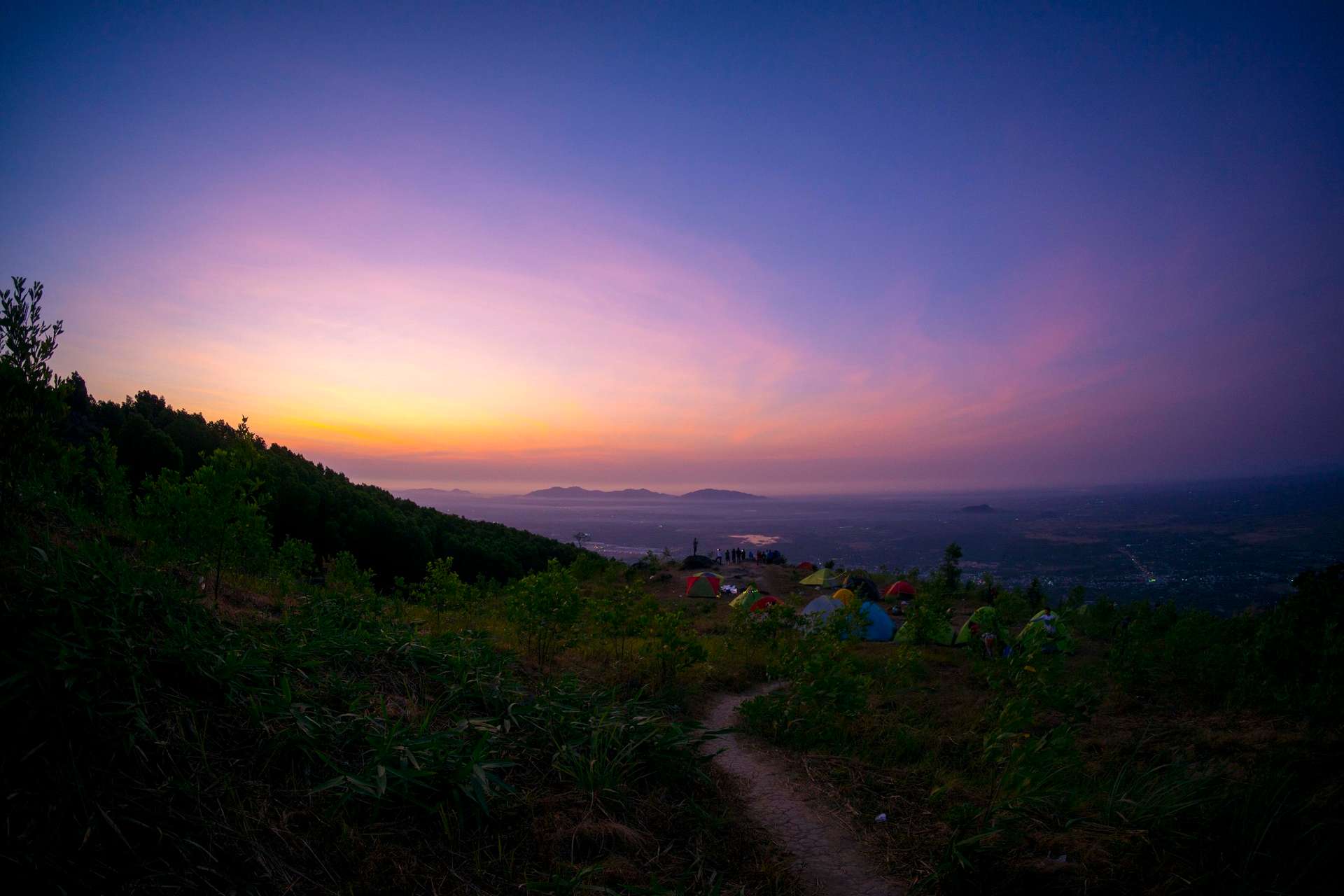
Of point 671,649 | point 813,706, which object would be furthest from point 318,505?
point 813,706

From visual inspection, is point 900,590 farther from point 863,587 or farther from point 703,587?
point 703,587

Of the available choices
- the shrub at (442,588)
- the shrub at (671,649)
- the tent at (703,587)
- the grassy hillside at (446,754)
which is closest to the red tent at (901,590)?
the tent at (703,587)

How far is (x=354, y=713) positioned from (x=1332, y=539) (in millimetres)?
49046

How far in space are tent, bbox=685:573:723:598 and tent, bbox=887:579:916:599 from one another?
788cm

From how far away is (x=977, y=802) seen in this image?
4.56m

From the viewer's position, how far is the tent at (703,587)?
2612cm

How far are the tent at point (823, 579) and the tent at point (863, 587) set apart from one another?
0.92 m

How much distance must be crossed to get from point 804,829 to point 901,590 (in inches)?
842

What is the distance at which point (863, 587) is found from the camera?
76.4 feet

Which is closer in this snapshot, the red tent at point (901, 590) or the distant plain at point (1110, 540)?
the red tent at point (901, 590)

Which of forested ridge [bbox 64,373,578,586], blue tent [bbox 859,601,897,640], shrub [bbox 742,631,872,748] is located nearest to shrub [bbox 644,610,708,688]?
shrub [bbox 742,631,872,748]

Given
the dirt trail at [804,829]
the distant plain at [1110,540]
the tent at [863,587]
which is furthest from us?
the distant plain at [1110,540]

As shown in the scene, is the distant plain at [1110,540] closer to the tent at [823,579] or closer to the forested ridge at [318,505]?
the tent at [823,579]

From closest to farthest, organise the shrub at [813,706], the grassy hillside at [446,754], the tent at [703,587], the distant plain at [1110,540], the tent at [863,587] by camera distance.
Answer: the grassy hillside at [446,754] → the shrub at [813,706] → the tent at [863,587] → the tent at [703,587] → the distant plain at [1110,540]
